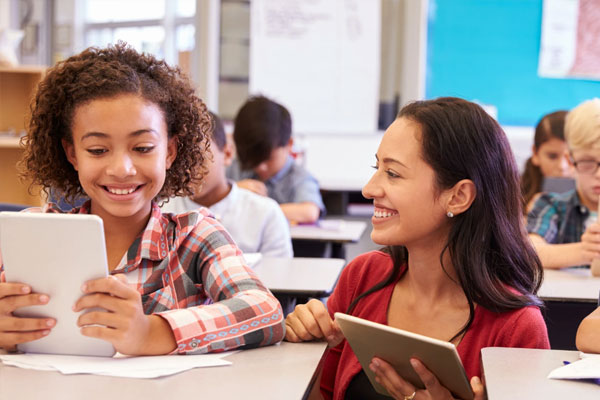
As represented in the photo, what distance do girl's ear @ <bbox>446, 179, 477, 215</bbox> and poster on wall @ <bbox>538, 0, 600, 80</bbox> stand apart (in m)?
4.73

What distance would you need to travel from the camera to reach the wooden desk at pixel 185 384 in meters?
0.99

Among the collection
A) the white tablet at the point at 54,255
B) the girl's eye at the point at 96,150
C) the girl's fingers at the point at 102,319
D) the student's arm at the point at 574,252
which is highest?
the girl's eye at the point at 96,150

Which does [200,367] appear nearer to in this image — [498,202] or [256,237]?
[498,202]

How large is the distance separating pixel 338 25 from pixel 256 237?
3629 mm

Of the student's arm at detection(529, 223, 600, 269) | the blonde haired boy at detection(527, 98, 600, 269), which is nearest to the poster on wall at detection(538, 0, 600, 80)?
the blonde haired boy at detection(527, 98, 600, 269)

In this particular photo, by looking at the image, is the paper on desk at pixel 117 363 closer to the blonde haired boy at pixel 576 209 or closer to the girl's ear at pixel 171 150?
the girl's ear at pixel 171 150

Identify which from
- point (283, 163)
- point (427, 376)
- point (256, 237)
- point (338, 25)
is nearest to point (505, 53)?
point (338, 25)

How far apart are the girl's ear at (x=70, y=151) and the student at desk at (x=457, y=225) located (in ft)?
1.70

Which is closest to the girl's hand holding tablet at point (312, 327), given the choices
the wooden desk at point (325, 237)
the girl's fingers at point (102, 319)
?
the girl's fingers at point (102, 319)

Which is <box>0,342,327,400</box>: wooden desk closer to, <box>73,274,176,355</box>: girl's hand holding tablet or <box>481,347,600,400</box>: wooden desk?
Answer: <box>73,274,176,355</box>: girl's hand holding tablet

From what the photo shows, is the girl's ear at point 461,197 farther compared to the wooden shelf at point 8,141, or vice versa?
the wooden shelf at point 8,141

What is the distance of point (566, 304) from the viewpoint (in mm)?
1936

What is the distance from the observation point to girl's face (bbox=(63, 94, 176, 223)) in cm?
129

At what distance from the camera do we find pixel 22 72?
191 inches
